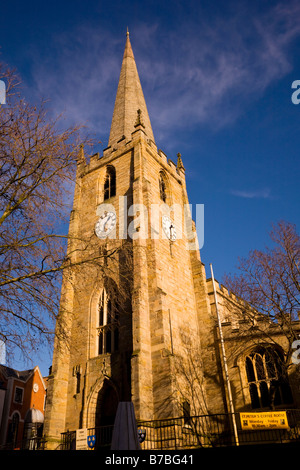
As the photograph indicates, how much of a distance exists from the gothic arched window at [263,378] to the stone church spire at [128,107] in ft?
55.7

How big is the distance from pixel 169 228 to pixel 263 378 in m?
9.99

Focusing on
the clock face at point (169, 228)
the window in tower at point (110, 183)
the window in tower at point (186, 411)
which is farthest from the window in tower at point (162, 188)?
the window in tower at point (186, 411)

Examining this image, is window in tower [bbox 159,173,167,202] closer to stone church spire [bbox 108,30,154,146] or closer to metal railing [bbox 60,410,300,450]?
stone church spire [bbox 108,30,154,146]

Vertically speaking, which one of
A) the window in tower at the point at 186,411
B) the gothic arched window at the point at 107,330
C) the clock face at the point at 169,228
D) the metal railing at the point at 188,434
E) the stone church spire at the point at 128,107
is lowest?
the metal railing at the point at 188,434

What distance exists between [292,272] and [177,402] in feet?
24.7

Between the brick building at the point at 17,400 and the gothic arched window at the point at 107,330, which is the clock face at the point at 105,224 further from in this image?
the brick building at the point at 17,400

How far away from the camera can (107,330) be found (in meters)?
19.1

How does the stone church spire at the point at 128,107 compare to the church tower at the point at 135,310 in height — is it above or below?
above

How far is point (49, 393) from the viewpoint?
17844mm

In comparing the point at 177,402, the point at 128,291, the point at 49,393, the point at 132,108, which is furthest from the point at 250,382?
the point at 132,108

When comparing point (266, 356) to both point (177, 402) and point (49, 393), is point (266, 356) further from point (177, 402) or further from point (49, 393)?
point (49, 393)

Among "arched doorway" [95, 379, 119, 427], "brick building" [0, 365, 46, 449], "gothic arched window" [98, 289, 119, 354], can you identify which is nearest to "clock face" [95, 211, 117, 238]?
"gothic arched window" [98, 289, 119, 354]

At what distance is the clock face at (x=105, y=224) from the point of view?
22.2m

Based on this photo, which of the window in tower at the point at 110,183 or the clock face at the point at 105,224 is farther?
the window in tower at the point at 110,183
